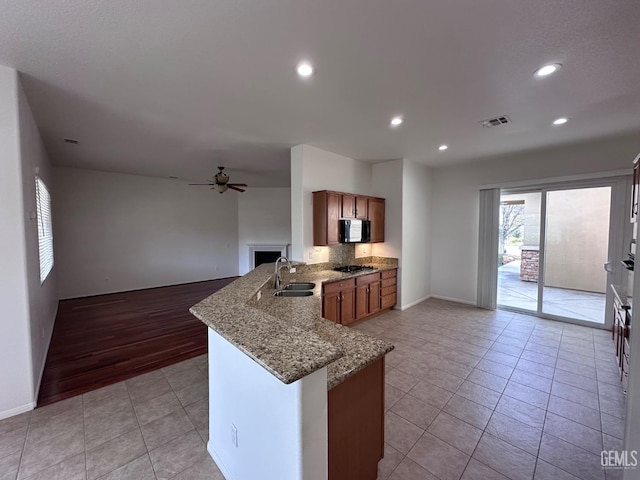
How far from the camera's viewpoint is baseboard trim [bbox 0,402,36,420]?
2174 millimetres

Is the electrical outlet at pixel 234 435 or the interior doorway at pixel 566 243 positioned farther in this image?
the interior doorway at pixel 566 243

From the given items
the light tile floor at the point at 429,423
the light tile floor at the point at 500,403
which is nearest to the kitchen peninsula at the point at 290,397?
the light tile floor at the point at 429,423

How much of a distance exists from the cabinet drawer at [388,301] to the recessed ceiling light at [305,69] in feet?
12.5

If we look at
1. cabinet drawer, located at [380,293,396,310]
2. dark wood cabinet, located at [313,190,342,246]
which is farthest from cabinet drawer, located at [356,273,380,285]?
dark wood cabinet, located at [313,190,342,246]

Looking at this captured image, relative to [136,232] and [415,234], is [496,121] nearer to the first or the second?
[415,234]

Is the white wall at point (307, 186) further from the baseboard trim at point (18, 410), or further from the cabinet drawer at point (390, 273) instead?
the baseboard trim at point (18, 410)

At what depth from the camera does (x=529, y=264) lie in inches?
224

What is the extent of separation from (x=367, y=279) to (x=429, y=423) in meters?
2.44

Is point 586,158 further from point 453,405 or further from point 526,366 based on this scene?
point 453,405

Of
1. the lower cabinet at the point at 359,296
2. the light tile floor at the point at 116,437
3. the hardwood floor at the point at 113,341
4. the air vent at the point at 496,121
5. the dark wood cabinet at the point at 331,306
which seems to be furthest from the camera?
the lower cabinet at the point at 359,296

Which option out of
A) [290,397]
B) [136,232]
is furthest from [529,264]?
[136,232]

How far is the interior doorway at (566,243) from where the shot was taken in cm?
407

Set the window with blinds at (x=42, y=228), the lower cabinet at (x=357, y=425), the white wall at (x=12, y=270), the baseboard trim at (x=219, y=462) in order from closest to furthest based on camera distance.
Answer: the lower cabinet at (x=357, y=425) → the baseboard trim at (x=219, y=462) → the white wall at (x=12, y=270) → the window with blinds at (x=42, y=228)

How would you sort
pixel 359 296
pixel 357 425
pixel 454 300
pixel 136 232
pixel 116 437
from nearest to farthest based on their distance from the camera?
pixel 357 425 → pixel 116 437 → pixel 359 296 → pixel 454 300 → pixel 136 232
